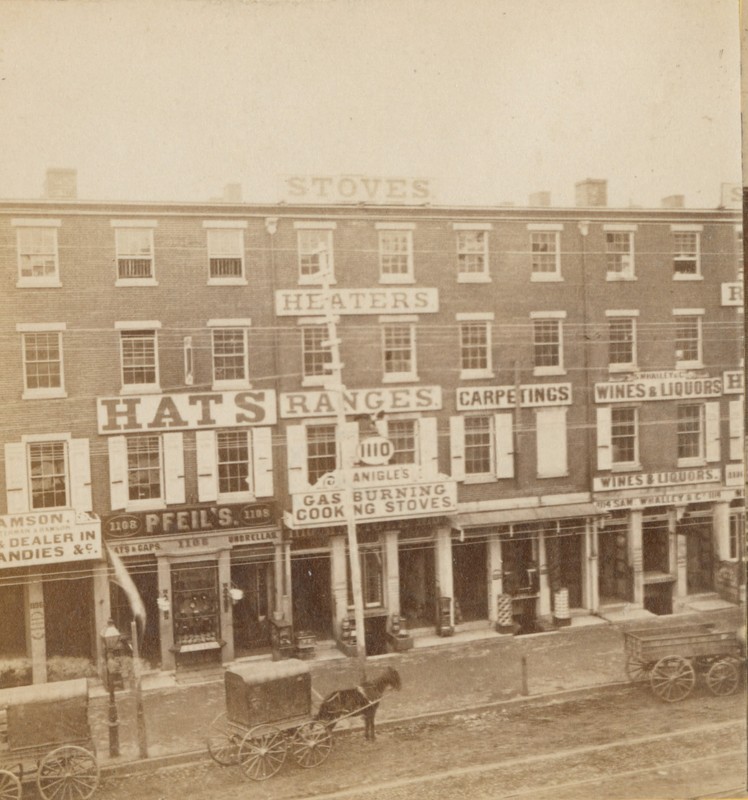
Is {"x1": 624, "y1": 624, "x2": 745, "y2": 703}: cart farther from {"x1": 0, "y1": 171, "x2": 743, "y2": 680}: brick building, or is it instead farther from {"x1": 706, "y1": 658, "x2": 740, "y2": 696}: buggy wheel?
{"x1": 0, "y1": 171, "x2": 743, "y2": 680}: brick building

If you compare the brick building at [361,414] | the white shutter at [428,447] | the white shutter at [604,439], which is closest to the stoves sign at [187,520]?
the brick building at [361,414]

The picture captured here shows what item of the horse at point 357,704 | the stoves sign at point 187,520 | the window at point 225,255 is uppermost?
the window at point 225,255

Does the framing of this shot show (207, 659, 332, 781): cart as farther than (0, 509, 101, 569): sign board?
Yes

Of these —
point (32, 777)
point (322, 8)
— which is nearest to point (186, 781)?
point (32, 777)

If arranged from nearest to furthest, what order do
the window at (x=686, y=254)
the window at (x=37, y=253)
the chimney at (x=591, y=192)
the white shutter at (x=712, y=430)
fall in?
the window at (x=37, y=253)
the chimney at (x=591, y=192)
the window at (x=686, y=254)
the white shutter at (x=712, y=430)

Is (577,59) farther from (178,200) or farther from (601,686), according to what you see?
(601,686)

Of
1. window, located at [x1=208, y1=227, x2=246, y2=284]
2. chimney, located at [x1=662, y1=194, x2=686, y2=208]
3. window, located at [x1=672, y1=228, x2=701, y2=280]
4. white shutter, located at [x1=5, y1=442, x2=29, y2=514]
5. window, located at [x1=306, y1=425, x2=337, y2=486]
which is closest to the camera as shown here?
white shutter, located at [x1=5, y1=442, x2=29, y2=514]

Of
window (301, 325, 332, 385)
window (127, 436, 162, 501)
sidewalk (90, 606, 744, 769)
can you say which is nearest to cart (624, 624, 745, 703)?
sidewalk (90, 606, 744, 769)

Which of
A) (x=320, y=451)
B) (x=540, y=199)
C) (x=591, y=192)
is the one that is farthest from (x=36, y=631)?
(x=591, y=192)

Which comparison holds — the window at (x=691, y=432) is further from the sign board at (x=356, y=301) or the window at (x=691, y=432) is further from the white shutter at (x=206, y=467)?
the white shutter at (x=206, y=467)

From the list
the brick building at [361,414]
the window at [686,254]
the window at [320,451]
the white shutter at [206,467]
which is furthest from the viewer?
the window at [686,254]
